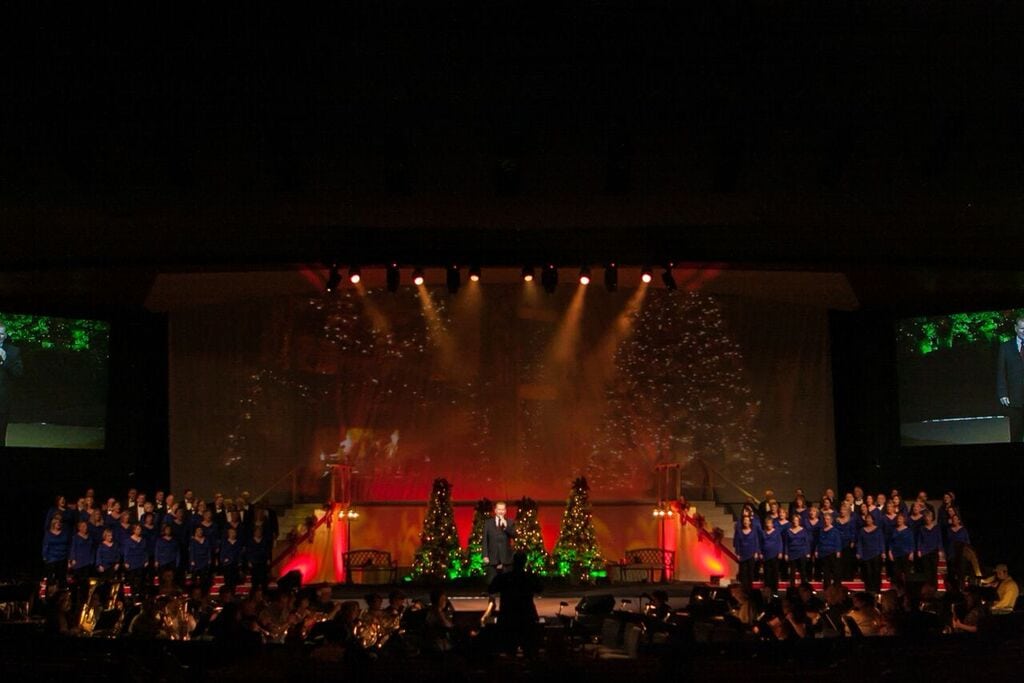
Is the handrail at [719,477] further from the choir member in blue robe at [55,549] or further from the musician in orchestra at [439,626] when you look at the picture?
the choir member in blue robe at [55,549]

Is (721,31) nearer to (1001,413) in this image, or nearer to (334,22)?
(334,22)

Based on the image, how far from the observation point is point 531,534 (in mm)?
16844

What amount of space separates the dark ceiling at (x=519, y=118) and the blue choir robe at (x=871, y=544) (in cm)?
414

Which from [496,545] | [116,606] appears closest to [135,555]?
[496,545]

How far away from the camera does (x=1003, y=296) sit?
18.2m

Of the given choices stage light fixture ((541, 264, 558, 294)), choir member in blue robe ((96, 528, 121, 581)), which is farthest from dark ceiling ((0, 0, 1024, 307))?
choir member in blue robe ((96, 528, 121, 581))

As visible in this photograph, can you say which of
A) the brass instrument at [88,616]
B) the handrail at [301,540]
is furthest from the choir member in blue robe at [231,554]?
the brass instrument at [88,616]

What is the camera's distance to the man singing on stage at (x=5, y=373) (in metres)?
18.3

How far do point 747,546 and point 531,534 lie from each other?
3.26m

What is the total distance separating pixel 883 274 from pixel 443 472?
27.9 feet

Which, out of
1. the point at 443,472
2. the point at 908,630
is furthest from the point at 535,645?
the point at 443,472

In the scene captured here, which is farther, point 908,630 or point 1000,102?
point 1000,102

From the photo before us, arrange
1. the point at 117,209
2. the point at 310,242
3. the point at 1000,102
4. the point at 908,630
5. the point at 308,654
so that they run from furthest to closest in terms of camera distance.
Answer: the point at 310,242, the point at 117,209, the point at 1000,102, the point at 908,630, the point at 308,654

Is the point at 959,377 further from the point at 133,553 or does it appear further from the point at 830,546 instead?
the point at 133,553
